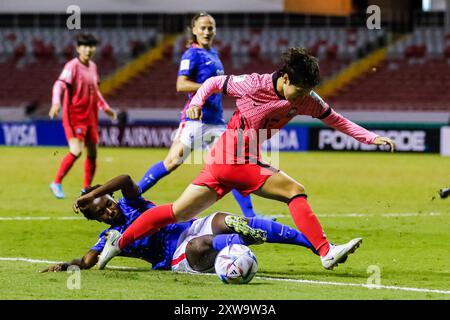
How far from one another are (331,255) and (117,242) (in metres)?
1.74

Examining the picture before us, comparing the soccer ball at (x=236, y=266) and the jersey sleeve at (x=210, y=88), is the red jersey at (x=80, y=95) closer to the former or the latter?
the jersey sleeve at (x=210, y=88)

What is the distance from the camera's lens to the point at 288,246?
1103cm

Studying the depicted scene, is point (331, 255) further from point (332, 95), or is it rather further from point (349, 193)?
point (332, 95)

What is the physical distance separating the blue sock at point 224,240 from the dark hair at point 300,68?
132cm

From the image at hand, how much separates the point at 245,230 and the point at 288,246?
2.50 metres

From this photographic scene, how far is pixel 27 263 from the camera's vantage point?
9445 millimetres

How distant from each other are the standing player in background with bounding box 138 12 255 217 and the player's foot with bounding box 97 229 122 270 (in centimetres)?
367

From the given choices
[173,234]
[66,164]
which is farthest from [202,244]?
[66,164]

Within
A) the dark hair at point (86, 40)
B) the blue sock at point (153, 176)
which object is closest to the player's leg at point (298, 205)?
the blue sock at point (153, 176)

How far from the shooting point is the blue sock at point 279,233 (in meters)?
9.08

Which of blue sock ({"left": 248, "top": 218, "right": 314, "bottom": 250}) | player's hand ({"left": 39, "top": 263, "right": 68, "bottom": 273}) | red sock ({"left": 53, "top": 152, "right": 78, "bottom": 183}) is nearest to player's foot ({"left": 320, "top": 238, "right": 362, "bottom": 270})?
blue sock ({"left": 248, "top": 218, "right": 314, "bottom": 250})

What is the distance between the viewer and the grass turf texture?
25.5ft

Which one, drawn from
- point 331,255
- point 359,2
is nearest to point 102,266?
point 331,255

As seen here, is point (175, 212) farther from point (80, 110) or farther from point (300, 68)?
point (80, 110)
